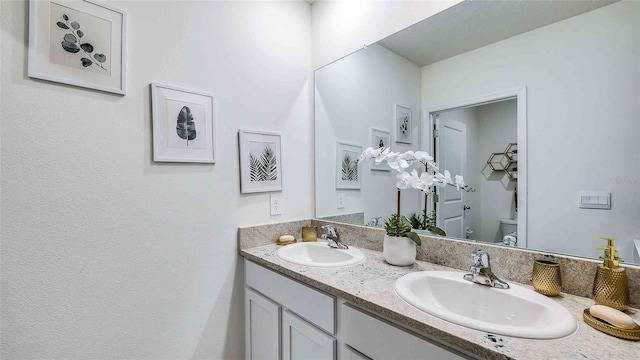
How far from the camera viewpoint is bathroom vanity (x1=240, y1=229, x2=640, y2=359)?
0.66 m

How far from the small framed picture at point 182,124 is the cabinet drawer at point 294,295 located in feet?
2.12

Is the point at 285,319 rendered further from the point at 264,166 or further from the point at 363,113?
the point at 363,113

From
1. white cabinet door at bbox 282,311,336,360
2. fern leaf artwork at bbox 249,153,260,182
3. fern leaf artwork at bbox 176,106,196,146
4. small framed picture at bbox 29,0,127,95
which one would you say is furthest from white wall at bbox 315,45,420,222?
small framed picture at bbox 29,0,127,95

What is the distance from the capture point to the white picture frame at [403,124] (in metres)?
1.43

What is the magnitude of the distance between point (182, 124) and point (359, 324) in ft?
3.83

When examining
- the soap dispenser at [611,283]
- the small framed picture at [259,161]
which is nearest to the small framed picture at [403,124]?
the small framed picture at [259,161]

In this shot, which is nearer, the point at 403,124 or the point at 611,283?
the point at 611,283

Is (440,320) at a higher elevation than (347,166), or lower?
lower

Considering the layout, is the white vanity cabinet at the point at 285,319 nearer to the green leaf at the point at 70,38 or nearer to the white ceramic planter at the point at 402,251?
the white ceramic planter at the point at 402,251

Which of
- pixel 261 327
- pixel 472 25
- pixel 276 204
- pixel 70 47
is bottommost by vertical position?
pixel 261 327

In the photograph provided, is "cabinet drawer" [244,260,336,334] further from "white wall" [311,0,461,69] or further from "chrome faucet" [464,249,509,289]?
"white wall" [311,0,461,69]

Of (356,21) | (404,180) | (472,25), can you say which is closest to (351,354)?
(404,180)

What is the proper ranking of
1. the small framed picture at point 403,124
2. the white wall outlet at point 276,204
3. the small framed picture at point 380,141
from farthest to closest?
the white wall outlet at point 276,204 < the small framed picture at point 380,141 < the small framed picture at point 403,124

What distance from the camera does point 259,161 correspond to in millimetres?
1638
